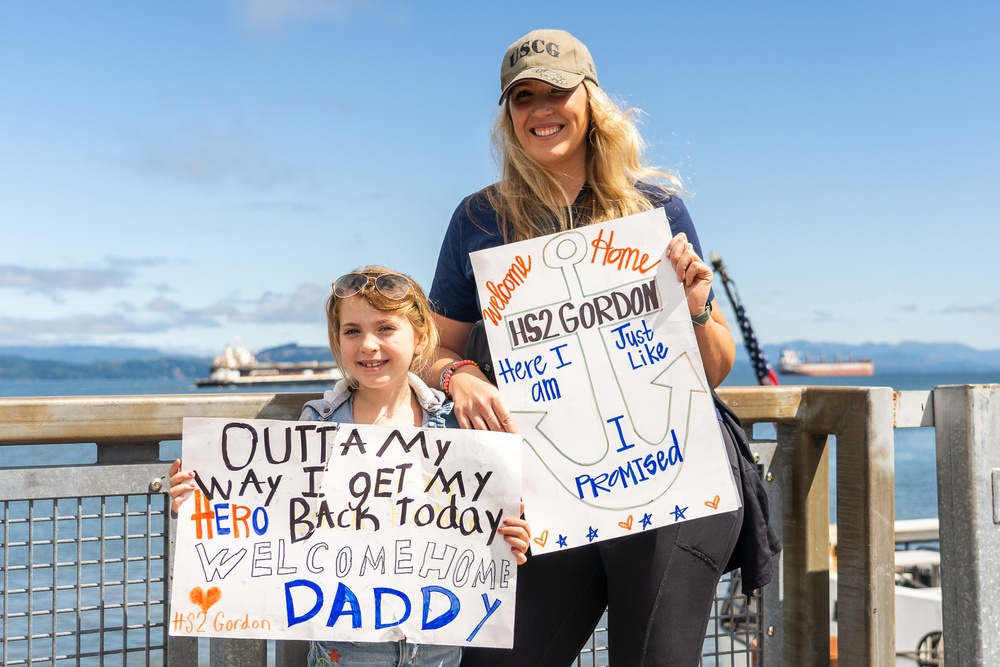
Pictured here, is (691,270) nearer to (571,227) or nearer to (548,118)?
(571,227)

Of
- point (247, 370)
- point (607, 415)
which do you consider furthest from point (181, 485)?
point (247, 370)

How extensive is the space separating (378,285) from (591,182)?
2.15 feet

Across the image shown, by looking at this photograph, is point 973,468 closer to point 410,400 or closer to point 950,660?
point 950,660

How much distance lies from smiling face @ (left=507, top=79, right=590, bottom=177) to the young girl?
514 millimetres

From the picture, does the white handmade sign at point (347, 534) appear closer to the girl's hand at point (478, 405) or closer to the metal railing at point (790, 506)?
the girl's hand at point (478, 405)

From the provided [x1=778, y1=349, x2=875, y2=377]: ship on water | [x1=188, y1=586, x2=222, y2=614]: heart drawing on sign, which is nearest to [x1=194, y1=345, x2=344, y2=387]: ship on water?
[x1=778, y1=349, x2=875, y2=377]: ship on water

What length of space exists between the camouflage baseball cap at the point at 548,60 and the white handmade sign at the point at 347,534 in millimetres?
949

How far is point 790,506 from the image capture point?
3211mm

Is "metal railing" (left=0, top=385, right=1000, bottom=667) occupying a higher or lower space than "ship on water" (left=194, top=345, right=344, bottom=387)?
lower

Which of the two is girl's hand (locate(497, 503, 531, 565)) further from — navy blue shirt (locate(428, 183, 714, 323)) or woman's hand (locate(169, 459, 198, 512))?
woman's hand (locate(169, 459, 198, 512))

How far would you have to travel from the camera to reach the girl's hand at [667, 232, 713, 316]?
2395 millimetres

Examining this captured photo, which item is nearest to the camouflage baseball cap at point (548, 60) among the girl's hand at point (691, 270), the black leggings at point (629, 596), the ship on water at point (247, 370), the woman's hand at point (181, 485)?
the girl's hand at point (691, 270)

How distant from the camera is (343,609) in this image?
7.98ft

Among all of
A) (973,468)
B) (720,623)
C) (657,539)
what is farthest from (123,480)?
(973,468)
